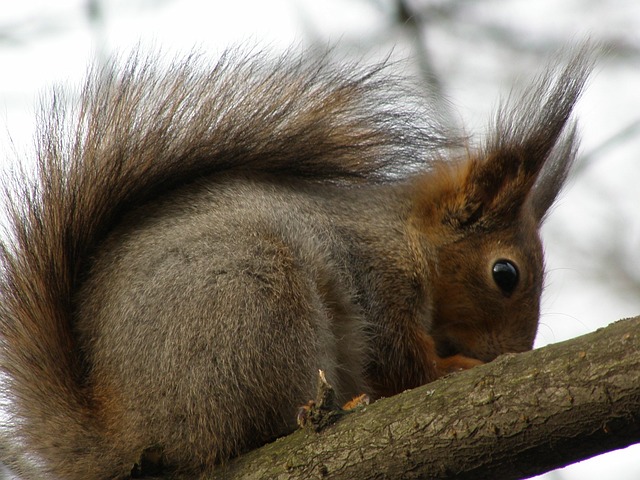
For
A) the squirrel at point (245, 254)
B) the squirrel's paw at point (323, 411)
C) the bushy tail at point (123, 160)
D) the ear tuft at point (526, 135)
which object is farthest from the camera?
the ear tuft at point (526, 135)

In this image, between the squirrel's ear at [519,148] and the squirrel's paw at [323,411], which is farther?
the squirrel's ear at [519,148]

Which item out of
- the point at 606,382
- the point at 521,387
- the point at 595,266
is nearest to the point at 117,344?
the point at 521,387

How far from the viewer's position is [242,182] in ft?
9.44

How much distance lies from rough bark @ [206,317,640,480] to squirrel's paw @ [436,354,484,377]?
2.71ft

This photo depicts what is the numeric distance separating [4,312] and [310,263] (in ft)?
3.23

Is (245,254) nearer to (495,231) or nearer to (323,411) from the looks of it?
(323,411)

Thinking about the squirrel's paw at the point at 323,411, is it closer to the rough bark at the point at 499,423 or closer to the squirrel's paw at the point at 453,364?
the rough bark at the point at 499,423

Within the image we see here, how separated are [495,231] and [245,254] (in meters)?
1.18

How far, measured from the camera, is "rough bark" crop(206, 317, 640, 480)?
1.72 m

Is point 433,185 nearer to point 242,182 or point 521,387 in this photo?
point 242,182

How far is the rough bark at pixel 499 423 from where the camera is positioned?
172 centimetres

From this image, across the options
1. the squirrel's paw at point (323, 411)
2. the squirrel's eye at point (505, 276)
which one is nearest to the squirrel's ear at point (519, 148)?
the squirrel's eye at point (505, 276)

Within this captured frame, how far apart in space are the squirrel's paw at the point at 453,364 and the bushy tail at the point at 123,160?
76 centimetres

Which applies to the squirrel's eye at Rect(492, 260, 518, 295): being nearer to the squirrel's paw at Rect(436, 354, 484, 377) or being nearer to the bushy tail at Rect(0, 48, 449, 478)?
the squirrel's paw at Rect(436, 354, 484, 377)
